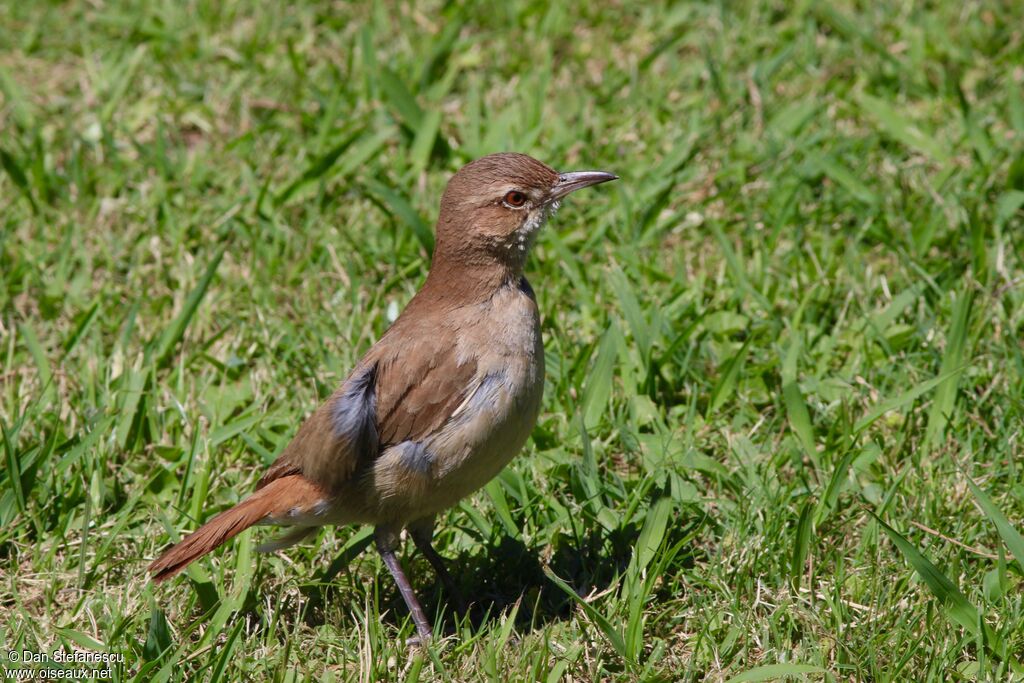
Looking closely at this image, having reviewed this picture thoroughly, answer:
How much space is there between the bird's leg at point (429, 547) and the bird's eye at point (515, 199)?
3.95ft

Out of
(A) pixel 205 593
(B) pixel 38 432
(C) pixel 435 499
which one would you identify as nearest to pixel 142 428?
(B) pixel 38 432

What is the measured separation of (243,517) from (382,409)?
0.60 meters

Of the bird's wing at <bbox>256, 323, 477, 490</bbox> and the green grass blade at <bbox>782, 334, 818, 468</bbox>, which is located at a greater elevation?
the bird's wing at <bbox>256, 323, 477, 490</bbox>

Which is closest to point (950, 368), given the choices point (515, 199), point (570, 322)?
point (570, 322)

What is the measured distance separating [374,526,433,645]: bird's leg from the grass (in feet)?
0.41

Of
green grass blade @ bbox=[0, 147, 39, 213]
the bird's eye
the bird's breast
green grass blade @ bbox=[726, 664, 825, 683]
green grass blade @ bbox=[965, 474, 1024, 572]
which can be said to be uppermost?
the bird's eye

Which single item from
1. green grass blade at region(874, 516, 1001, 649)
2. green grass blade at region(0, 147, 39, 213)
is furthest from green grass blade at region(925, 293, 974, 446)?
green grass blade at region(0, 147, 39, 213)

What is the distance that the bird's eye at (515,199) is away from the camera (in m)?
4.66

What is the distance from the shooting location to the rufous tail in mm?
4215

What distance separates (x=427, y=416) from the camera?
434 centimetres

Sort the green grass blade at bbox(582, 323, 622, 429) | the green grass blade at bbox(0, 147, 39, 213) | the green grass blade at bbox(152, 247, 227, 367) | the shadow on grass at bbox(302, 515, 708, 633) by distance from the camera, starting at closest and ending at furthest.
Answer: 1. the shadow on grass at bbox(302, 515, 708, 633)
2. the green grass blade at bbox(582, 323, 622, 429)
3. the green grass blade at bbox(152, 247, 227, 367)
4. the green grass blade at bbox(0, 147, 39, 213)

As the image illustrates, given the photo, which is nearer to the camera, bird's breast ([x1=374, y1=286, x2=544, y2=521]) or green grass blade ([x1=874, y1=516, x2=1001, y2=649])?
green grass blade ([x1=874, y1=516, x2=1001, y2=649])

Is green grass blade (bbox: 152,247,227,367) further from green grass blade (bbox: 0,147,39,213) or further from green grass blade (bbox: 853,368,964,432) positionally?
green grass blade (bbox: 853,368,964,432)

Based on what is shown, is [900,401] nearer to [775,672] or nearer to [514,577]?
[775,672]
